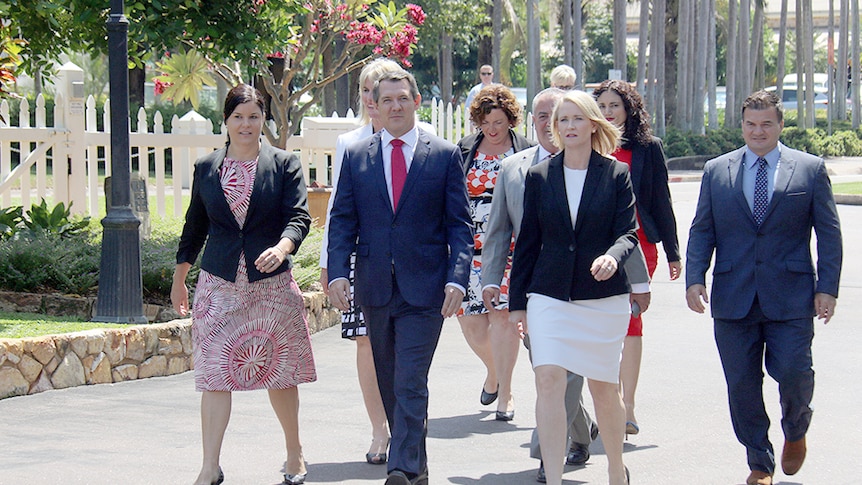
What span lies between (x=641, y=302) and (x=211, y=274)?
2044 mm

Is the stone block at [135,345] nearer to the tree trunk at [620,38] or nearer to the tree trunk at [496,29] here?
the tree trunk at [496,29]

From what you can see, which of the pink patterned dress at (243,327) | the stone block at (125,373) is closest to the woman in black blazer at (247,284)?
the pink patterned dress at (243,327)

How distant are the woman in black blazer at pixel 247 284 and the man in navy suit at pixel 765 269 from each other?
1873 mm

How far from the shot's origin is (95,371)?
7875 millimetres

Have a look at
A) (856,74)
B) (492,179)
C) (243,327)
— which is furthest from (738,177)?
(856,74)

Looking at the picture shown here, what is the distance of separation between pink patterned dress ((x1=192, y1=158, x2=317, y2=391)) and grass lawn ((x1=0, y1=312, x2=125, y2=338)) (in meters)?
2.70

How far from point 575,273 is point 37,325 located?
455cm

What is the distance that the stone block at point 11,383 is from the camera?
733 centimetres

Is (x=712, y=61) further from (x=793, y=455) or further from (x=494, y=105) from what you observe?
(x=793, y=455)

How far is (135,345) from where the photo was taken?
8102 millimetres

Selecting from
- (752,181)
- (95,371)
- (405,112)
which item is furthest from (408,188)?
(95,371)

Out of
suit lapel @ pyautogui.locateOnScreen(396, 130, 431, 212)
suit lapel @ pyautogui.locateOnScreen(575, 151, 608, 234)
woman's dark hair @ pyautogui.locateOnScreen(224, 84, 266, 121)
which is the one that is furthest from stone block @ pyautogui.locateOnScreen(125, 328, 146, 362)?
suit lapel @ pyautogui.locateOnScreen(575, 151, 608, 234)

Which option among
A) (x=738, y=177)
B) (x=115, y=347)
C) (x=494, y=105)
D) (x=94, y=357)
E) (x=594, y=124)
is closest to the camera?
(x=594, y=124)

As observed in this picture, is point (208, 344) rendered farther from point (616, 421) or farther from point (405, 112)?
point (616, 421)
